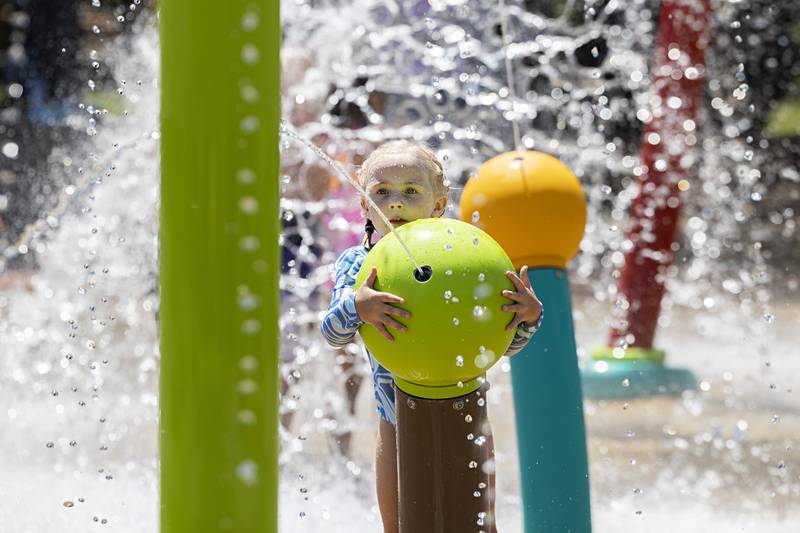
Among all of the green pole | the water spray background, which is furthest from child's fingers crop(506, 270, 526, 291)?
the water spray background

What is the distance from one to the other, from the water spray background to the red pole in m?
0.26

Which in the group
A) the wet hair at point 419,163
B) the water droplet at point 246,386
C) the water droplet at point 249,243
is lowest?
the water droplet at point 246,386

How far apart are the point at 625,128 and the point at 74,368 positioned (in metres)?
8.26

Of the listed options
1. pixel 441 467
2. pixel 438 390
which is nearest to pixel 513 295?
pixel 438 390

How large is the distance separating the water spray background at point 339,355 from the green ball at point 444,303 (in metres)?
1.34

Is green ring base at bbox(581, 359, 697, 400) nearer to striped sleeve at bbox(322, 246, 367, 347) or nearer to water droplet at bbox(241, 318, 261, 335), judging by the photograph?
striped sleeve at bbox(322, 246, 367, 347)

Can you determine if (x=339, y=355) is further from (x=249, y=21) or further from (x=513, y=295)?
(x=249, y=21)

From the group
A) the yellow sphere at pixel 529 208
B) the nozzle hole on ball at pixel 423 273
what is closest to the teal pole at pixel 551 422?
the yellow sphere at pixel 529 208

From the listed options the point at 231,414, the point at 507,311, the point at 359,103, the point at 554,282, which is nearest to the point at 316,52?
the point at 359,103

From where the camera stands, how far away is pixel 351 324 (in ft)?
8.24

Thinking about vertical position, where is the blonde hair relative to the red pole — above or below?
below

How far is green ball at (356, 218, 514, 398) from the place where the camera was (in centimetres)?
233

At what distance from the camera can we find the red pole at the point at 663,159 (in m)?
5.95

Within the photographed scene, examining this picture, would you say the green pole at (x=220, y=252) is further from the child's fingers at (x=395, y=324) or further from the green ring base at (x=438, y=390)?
the green ring base at (x=438, y=390)
